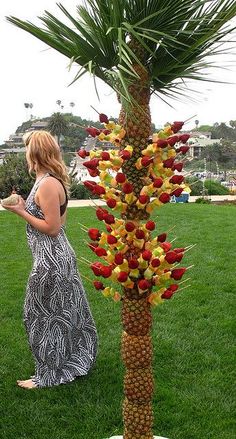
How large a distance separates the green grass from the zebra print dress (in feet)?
0.47

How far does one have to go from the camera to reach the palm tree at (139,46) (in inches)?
81.1

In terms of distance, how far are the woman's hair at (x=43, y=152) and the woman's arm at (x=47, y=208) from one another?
0.35 ft

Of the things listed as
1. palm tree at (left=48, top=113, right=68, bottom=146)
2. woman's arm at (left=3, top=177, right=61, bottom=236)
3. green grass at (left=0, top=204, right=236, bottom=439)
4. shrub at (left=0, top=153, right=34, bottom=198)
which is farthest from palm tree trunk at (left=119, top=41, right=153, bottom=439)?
palm tree at (left=48, top=113, right=68, bottom=146)

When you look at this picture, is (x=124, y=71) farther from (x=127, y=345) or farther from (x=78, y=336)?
Answer: (x=78, y=336)

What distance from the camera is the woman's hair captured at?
3.68 meters

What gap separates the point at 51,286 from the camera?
155 inches

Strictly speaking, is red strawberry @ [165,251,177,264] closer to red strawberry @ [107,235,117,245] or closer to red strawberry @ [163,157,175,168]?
red strawberry @ [107,235,117,245]

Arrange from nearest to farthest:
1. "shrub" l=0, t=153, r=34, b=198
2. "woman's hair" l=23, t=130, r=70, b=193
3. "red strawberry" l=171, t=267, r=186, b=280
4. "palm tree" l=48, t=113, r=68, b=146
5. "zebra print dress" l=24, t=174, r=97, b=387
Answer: "red strawberry" l=171, t=267, r=186, b=280, "woman's hair" l=23, t=130, r=70, b=193, "zebra print dress" l=24, t=174, r=97, b=387, "shrub" l=0, t=153, r=34, b=198, "palm tree" l=48, t=113, r=68, b=146

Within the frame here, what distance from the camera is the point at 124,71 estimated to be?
2072 mm

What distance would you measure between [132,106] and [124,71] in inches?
5.4

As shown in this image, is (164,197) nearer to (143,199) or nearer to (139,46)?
(143,199)

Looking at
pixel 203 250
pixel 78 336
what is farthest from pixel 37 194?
pixel 203 250

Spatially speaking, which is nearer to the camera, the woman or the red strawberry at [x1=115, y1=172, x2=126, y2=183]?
the red strawberry at [x1=115, y1=172, x2=126, y2=183]

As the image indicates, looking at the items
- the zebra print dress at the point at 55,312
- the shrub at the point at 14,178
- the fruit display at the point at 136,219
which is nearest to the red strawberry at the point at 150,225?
the fruit display at the point at 136,219
